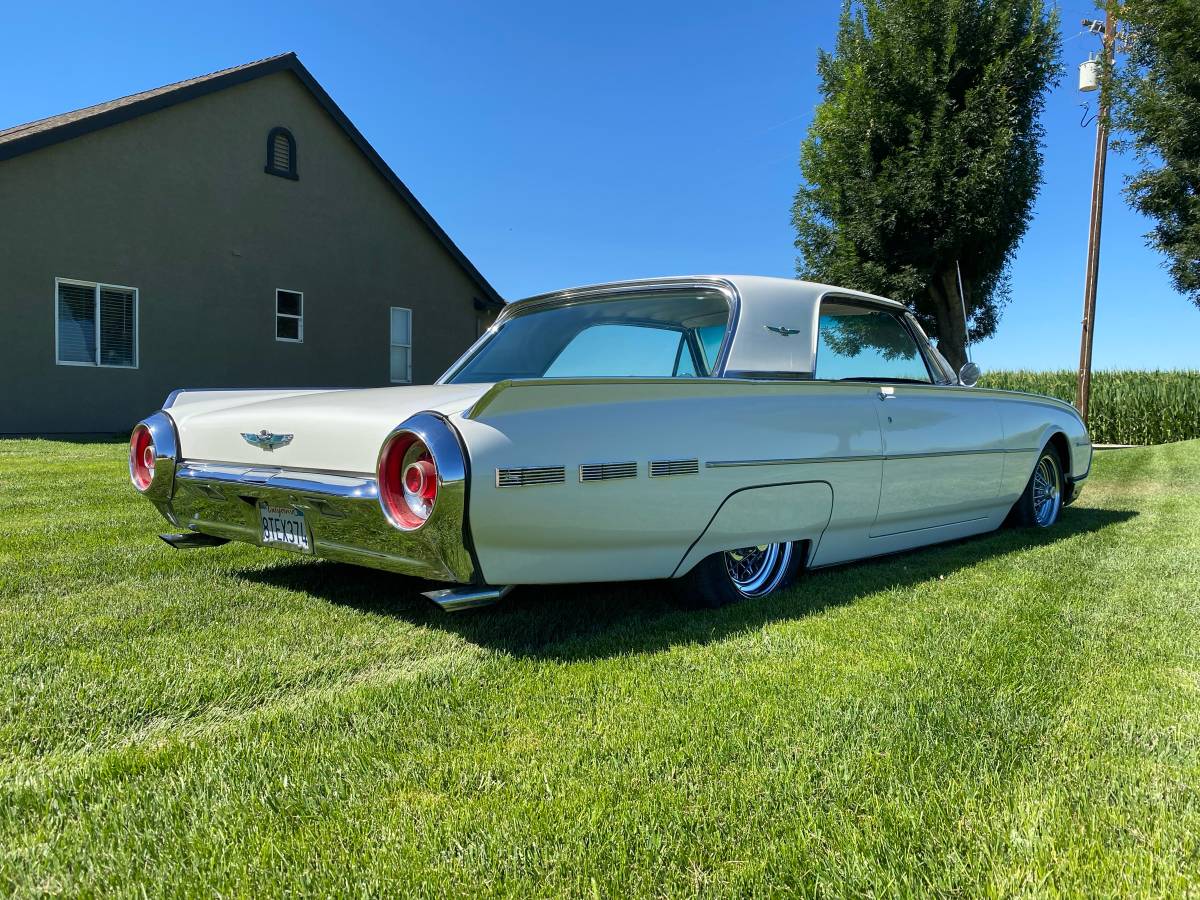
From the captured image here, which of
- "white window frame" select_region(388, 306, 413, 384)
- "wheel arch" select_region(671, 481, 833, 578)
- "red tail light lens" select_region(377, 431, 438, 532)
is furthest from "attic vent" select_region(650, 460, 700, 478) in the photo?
"white window frame" select_region(388, 306, 413, 384)

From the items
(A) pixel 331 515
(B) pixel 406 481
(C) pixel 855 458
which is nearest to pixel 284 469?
(A) pixel 331 515

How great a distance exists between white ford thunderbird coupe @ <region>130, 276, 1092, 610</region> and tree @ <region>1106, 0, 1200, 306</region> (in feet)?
35.8

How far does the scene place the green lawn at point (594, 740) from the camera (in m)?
1.63

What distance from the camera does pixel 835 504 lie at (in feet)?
12.4

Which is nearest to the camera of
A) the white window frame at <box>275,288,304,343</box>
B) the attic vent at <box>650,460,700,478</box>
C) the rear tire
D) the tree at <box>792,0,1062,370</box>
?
the attic vent at <box>650,460,700,478</box>

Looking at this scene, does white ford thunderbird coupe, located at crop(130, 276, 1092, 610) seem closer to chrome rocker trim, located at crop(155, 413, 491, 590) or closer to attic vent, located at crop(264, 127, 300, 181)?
chrome rocker trim, located at crop(155, 413, 491, 590)

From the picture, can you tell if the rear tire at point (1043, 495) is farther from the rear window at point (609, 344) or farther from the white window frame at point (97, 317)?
the white window frame at point (97, 317)

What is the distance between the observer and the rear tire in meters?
5.59

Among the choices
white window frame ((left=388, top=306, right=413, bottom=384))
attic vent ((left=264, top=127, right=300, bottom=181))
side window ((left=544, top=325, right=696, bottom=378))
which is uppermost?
attic vent ((left=264, top=127, right=300, bottom=181))

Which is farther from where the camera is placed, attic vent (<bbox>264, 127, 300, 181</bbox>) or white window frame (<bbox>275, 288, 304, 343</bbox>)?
white window frame (<bbox>275, 288, 304, 343</bbox>)

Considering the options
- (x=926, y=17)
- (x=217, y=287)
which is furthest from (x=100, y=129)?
(x=926, y=17)

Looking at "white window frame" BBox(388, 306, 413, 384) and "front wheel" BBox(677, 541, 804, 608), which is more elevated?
"white window frame" BBox(388, 306, 413, 384)

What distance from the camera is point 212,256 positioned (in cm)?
1409

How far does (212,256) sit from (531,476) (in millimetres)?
13342
